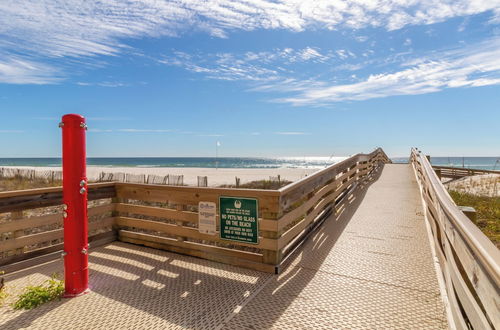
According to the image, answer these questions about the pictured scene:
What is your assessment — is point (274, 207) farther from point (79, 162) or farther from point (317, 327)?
point (79, 162)

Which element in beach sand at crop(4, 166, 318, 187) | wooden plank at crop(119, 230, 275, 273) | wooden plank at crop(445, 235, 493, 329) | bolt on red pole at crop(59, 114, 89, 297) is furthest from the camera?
beach sand at crop(4, 166, 318, 187)

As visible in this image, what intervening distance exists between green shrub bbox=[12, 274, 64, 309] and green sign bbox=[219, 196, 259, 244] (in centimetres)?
209

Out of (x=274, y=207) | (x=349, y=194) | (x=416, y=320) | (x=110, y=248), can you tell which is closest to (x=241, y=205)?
(x=274, y=207)

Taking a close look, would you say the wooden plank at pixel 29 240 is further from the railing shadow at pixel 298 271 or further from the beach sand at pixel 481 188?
the beach sand at pixel 481 188

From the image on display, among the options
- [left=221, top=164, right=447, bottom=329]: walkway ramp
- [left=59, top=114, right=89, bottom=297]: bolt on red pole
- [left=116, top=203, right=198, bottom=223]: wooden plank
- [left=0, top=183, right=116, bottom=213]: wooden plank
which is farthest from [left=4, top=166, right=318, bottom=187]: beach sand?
[left=59, top=114, right=89, bottom=297]: bolt on red pole

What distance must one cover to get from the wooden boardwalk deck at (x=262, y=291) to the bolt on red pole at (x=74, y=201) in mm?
240

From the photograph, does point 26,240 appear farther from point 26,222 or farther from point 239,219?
point 239,219

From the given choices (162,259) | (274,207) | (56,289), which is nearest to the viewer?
(56,289)

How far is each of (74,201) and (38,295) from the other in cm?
110

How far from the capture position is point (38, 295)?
11.6 ft

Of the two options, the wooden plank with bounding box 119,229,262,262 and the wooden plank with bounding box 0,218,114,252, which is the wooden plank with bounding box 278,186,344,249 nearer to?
the wooden plank with bounding box 119,229,262,262

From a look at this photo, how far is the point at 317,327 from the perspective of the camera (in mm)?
2957

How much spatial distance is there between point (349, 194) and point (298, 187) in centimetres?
483

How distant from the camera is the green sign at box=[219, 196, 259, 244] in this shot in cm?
424
